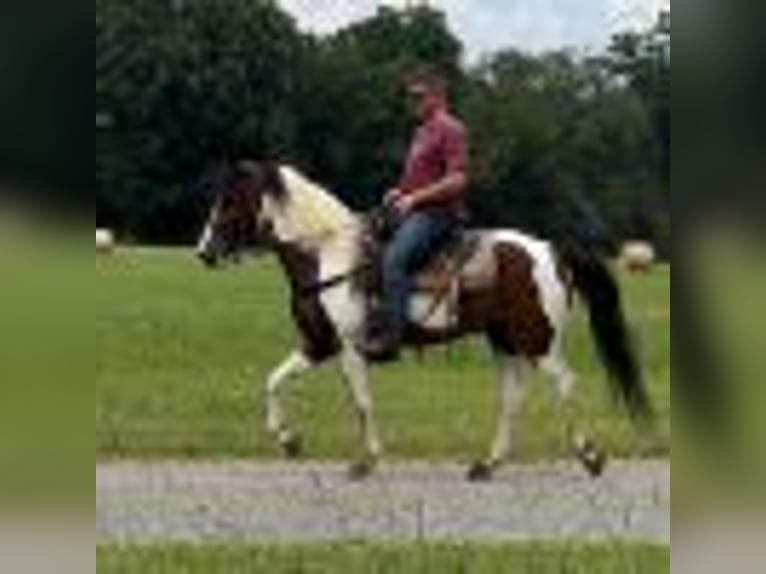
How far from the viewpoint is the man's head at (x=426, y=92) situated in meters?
11.7

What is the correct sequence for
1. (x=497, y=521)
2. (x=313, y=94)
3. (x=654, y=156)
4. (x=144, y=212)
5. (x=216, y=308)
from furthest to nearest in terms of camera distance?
(x=313, y=94) < (x=144, y=212) < (x=216, y=308) < (x=497, y=521) < (x=654, y=156)

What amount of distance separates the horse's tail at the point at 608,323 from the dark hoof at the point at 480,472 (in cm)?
91

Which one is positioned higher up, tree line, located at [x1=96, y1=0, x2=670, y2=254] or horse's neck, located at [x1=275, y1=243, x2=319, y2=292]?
tree line, located at [x1=96, y1=0, x2=670, y2=254]

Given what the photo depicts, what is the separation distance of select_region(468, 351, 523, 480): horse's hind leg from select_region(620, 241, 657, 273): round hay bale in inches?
40.5

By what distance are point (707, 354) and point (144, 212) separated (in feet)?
176

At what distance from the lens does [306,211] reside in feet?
40.7

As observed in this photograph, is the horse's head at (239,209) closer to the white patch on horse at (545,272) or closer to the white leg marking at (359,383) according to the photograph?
Result: the white leg marking at (359,383)

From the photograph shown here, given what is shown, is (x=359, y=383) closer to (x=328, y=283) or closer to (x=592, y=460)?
(x=328, y=283)

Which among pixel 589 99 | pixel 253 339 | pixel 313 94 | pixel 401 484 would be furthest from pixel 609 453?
pixel 313 94

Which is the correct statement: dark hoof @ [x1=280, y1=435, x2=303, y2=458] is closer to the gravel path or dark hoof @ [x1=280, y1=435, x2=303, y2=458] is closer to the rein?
the gravel path

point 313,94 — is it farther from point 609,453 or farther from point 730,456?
point 730,456

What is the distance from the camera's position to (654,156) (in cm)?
131

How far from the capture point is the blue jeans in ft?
38.8

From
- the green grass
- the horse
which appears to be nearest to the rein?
the horse
